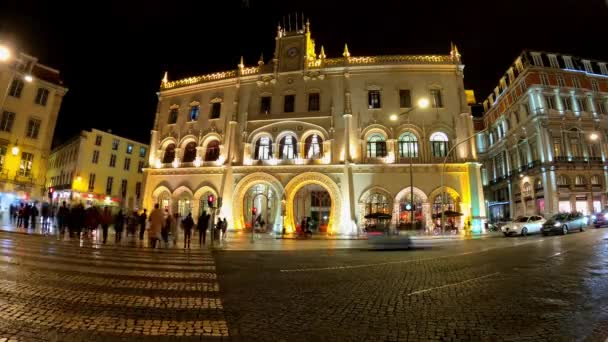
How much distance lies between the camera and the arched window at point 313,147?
101 feet

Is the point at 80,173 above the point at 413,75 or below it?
below

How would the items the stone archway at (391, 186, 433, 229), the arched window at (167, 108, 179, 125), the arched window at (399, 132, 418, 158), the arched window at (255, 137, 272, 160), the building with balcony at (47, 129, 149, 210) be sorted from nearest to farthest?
the stone archway at (391, 186, 433, 229)
the arched window at (399, 132, 418, 158)
the arched window at (255, 137, 272, 160)
the arched window at (167, 108, 179, 125)
the building with balcony at (47, 129, 149, 210)

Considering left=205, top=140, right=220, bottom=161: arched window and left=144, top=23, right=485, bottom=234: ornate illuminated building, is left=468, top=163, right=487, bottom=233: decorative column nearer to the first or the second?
left=144, top=23, right=485, bottom=234: ornate illuminated building

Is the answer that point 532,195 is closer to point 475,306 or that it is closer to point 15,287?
point 475,306

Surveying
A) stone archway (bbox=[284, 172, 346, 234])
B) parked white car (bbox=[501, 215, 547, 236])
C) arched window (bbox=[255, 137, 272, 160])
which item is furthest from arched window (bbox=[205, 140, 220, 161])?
parked white car (bbox=[501, 215, 547, 236])

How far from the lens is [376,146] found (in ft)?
99.5

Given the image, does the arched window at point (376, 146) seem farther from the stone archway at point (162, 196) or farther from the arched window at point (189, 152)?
the stone archway at point (162, 196)

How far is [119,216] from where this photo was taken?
1694 centimetres

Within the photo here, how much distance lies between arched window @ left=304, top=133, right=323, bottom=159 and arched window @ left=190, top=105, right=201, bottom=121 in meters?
13.2

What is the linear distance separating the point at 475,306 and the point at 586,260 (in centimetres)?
765

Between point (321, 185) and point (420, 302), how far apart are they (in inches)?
965

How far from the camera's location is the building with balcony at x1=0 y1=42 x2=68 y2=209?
101 feet

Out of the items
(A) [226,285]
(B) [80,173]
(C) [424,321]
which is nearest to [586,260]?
(C) [424,321]

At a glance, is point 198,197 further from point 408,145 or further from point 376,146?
point 408,145
